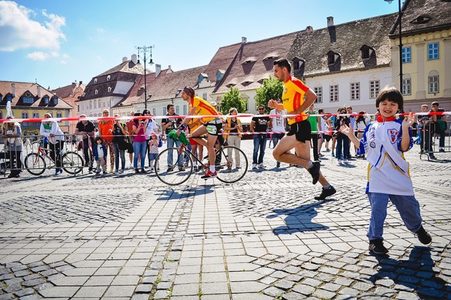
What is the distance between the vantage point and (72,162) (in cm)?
1192

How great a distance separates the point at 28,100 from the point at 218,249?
73529 millimetres

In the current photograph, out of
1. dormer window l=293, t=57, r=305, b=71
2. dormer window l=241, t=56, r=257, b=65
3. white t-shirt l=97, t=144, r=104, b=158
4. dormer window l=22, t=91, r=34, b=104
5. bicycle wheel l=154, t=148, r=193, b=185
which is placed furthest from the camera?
dormer window l=22, t=91, r=34, b=104

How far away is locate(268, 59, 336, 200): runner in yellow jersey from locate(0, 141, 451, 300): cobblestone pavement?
468mm

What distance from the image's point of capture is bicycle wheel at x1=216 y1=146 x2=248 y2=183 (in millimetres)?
8430

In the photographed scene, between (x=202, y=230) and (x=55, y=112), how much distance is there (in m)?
73.0

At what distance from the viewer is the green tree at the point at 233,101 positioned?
→ 48281mm

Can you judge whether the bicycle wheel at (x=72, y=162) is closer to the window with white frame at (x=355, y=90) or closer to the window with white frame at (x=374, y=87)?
the window with white frame at (x=374, y=87)

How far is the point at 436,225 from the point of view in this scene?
435 cm

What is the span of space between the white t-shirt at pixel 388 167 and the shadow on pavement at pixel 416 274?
1.90 ft

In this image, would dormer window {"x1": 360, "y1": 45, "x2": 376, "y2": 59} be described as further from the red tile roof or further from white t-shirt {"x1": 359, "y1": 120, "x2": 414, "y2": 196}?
the red tile roof

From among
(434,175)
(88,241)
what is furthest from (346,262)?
(434,175)

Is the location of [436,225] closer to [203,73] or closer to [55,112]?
[203,73]

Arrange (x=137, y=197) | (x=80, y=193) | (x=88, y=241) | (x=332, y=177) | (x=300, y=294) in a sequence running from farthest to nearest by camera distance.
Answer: (x=332, y=177)
(x=80, y=193)
(x=137, y=197)
(x=88, y=241)
(x=300, y=294)

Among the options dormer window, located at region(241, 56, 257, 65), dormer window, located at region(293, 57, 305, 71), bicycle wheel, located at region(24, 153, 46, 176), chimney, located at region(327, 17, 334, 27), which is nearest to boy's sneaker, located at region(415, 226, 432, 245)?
bicycle wheel, located at region(24, 153, 46, 176)
